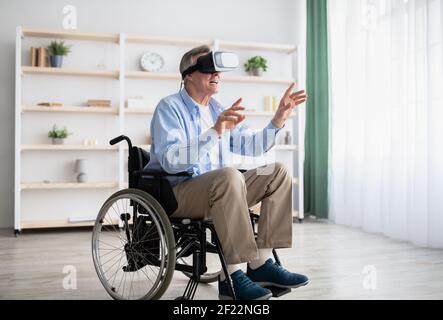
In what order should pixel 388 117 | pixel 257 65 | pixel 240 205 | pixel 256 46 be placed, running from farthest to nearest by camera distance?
1. pixel 257 65
2. pixel 256 46
3. pixel 388 117
4. pixel 240 205

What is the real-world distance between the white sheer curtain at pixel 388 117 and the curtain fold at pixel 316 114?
11 centimetres

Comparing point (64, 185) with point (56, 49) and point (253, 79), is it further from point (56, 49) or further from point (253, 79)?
point (253, 79)

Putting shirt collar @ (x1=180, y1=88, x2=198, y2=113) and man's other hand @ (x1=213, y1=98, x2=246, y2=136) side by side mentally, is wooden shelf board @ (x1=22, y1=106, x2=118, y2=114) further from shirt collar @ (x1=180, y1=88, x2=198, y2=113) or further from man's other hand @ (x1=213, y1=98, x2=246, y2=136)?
man's other hand @ (x1=213, y1=98, x2=246, y2=136)

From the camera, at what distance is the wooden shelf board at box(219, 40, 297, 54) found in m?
4.85

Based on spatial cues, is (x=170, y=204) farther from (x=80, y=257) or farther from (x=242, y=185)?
(x=80, y=257)

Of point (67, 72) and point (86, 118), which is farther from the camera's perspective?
point (86, 118)

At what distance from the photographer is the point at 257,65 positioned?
16.5ft

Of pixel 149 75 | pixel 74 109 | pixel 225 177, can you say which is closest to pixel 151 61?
pixel 149 75

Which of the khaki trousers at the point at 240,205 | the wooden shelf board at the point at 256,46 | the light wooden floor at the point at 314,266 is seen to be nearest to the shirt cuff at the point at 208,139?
the khaki trousers at the point at 240,205

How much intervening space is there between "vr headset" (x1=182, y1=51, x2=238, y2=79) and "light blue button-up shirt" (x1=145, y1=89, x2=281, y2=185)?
0.15 metres

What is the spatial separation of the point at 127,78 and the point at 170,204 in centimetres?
312

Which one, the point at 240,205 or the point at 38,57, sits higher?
the point at 38,57

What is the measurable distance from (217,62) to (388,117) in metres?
2.27

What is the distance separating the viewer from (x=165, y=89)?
4977mm
